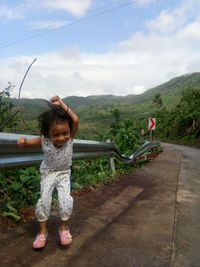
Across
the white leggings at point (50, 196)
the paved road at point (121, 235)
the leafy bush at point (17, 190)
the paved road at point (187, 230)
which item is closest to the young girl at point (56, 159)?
the white leggings at point (50, 196)

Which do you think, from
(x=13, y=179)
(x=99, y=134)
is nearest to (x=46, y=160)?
(x=13, y=179)

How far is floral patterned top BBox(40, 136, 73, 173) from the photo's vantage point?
2875mm

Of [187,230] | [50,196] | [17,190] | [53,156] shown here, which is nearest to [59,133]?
[53,156]

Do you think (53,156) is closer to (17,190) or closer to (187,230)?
(17,190)

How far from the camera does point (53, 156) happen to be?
9.46ft

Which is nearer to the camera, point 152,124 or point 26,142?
point 26,142

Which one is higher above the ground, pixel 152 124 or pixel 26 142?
pixel 152 124

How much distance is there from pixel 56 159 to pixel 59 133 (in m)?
0.29

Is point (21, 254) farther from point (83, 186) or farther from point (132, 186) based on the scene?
point (132, 186)

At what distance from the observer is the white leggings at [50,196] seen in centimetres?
275

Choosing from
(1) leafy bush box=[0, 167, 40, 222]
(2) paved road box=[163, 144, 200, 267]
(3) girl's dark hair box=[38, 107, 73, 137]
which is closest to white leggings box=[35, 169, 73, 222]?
(3) girl's dark hair box=[38, 107, 73, 137]

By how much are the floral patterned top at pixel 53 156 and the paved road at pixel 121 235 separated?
2.06 ft

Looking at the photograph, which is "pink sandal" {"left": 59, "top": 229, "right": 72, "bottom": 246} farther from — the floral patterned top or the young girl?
the floral patterned top

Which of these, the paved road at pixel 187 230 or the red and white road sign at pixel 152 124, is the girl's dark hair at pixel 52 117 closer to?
the paved road at pixel 187 230
